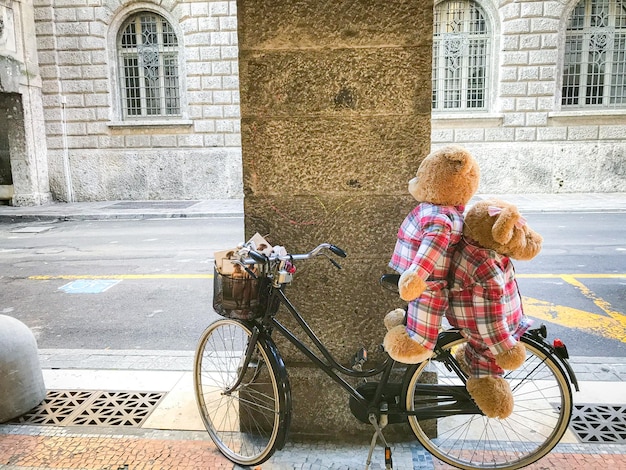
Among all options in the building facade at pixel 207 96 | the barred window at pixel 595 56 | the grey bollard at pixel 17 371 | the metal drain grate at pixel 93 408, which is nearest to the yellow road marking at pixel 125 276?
the metal drain grate at pixel 93 408

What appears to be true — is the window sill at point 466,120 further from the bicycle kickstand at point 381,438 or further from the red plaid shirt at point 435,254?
the bicycle kickstand at point 381,438

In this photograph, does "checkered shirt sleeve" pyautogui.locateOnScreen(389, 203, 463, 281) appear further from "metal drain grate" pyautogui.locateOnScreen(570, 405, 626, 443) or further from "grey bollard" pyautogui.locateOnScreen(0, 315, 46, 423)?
"grey bollard" pyautogui.locateOnScreen(0, 315, 46, 423)

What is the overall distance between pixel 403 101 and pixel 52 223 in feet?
39.1

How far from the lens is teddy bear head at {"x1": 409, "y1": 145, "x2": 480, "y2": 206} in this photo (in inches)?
96.0

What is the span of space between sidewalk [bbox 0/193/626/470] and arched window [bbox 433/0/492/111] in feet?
40.4

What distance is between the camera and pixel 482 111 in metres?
15.3

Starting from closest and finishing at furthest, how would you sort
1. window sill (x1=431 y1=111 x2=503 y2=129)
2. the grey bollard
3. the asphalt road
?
the grey bollard < the asphalt road < window sill (x1=431 y1=111 x2=503 y2=129)

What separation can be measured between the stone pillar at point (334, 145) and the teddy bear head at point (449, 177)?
0.41m

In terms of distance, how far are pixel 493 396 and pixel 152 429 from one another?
2031mm

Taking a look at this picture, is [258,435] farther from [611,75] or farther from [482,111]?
[611,75]

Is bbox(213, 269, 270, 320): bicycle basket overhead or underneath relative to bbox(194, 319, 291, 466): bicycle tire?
overhead

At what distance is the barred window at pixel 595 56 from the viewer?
14.7 m

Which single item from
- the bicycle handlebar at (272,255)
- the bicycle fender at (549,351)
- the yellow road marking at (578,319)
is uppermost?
the bicycle handlebar at (272,255)

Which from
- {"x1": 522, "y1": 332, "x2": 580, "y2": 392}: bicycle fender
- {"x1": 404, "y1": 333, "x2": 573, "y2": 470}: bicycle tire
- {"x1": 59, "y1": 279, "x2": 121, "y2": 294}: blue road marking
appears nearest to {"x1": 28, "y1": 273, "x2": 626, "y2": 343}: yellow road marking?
{"x1": 404, "y1": 333, "x2": 573, "y2": 470}: bicycle tire
